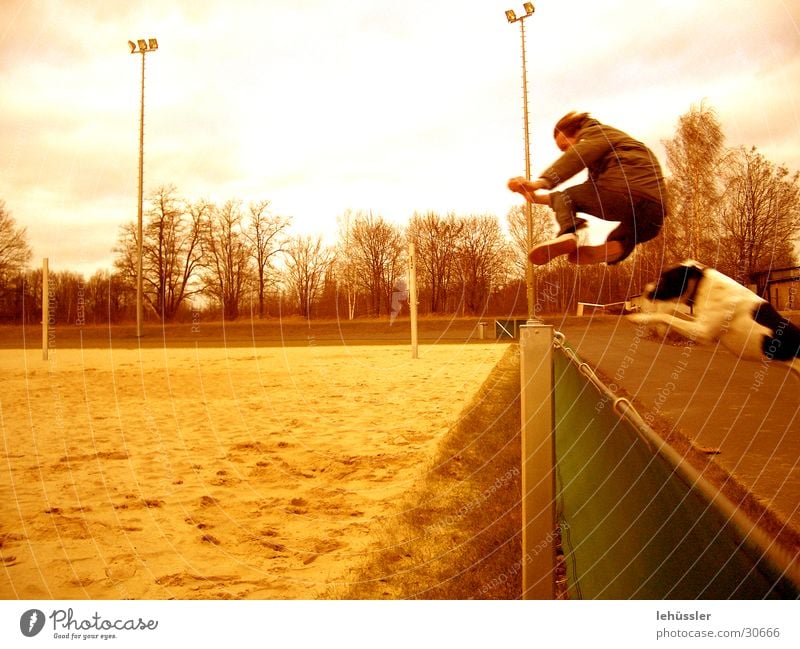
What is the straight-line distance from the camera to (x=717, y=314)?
0.52m

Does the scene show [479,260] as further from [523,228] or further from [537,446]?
[537,446]

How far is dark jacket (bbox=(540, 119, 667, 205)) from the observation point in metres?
0.45

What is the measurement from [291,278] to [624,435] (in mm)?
635

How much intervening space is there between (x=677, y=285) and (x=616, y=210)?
0.10 m

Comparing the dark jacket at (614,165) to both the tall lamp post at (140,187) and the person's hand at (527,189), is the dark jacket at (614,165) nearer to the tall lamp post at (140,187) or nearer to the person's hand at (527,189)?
the person's hand at (527,189)

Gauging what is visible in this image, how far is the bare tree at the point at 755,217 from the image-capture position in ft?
2.03

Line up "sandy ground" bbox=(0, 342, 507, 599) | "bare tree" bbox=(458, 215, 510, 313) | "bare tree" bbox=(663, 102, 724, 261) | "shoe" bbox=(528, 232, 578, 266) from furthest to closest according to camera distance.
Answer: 1. "sandy ground" bbox=(0, 342, 507, 599)
2. "bare tree" bbox=(458, 215, 510, 313)
3. "bare tree" bbox=(663, 102, 724, 261)
4. "shoe" bbox=(528, 232, 578, 266)

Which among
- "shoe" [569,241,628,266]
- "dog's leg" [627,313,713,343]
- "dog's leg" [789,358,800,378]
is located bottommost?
"dog's leg" [789,358,800,378]

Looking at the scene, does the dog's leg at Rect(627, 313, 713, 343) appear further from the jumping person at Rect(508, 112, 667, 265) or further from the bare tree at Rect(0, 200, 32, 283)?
the bare tree at Rect(0, 200, 32, 283)

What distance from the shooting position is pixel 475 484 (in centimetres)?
226

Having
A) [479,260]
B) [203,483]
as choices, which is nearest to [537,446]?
[479,260]

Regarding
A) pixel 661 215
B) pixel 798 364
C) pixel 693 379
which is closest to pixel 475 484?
pixel 798 364

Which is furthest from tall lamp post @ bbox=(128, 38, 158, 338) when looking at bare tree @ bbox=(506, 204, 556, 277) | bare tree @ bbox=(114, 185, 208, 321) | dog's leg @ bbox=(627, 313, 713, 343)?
dog's leg @ bbox=(627, 313, 713, 343)

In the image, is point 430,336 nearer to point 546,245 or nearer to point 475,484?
point 475,484
